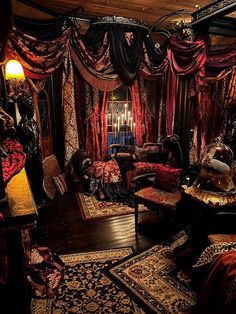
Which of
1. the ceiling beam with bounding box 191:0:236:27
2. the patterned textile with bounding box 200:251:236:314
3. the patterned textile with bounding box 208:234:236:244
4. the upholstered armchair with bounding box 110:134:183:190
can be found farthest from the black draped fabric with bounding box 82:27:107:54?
the patterned textile with bounding box 200:251:236:314

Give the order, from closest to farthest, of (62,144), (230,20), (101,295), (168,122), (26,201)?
(26,201) < (101,295) < (230,20) < (62,144) < (168,122)

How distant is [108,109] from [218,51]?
269 cm

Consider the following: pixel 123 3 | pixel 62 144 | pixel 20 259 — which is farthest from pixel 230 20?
pixel 20 259

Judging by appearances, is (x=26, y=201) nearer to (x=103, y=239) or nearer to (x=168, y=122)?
(x=103, y=239)

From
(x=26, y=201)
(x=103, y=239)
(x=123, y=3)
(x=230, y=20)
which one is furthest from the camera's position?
(x=230, y=20)

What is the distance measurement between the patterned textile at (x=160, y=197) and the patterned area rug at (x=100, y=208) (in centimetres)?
80

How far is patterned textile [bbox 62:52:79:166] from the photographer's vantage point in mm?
4953

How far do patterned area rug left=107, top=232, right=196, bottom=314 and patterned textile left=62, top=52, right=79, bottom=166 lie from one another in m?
2.82

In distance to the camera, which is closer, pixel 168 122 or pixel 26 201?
pixel 26 201

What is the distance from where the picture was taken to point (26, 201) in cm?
160

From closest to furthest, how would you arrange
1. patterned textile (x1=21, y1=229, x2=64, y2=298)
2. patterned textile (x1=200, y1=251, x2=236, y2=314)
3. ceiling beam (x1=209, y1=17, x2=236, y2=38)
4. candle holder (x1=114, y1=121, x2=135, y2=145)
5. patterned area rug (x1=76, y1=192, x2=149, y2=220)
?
patterned textile (x1=200, y1=251, x2=236, y2=314)
patterned textile (x1=21, y1=229, x2=64, y2=298)
ceiling beam (x1=209, y1=17, x2=236, y2=38)
patterned area rug (x1=76, y1=192, x2=149, y2=220)
candle holder (x1=114, y1=121, x2=135, y2=145)

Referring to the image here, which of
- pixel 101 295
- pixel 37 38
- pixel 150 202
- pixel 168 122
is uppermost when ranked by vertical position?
pixel 37 38

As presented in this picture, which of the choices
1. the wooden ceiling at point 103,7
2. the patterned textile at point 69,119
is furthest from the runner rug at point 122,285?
the wooden ceiling at point 103,7

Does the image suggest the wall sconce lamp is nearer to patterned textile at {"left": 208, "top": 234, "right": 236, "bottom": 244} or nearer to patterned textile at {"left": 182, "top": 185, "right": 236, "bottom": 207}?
patterned textile at {"left": 182, "top": 185, "right": 236, "bottom": 207}
